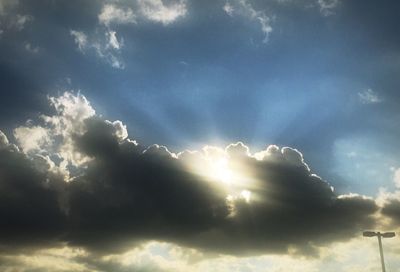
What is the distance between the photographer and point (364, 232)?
34500 mm

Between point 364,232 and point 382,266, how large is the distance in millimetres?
3006

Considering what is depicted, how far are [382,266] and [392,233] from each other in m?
3.12

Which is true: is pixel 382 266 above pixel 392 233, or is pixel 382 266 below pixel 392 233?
below

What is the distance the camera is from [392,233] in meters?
35.4

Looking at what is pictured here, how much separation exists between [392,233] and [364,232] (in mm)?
2889

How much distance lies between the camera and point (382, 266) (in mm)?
34000

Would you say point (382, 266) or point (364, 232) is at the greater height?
point (364, 232)
